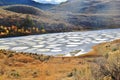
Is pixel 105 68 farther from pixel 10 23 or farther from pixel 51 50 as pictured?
pixel 10 23

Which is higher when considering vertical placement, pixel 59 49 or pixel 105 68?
pixel 105 68

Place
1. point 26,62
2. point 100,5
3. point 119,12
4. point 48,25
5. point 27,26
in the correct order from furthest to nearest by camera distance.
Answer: point 100,5, point 119,12, point 48,25, point 27,26, point 26,62

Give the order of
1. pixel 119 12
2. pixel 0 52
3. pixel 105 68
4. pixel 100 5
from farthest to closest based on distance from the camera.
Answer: pixel 100 5 → pixel 119 12 → pixel 0 52 → pixel 105 68

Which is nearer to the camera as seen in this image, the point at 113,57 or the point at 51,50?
the point at 113,57

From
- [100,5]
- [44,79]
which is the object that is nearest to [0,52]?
[44,79]

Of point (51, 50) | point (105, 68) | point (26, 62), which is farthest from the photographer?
point (51, 50)

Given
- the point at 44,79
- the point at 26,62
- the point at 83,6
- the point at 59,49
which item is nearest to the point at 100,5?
the point at 83,6

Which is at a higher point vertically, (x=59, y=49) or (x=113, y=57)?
(x=113, y=57)

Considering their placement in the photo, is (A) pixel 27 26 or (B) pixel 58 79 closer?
(B) pixel 58 79

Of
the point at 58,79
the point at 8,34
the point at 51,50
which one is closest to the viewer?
the point at 58,79

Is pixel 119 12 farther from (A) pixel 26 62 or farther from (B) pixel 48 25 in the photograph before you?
(A) pixel 26 62
